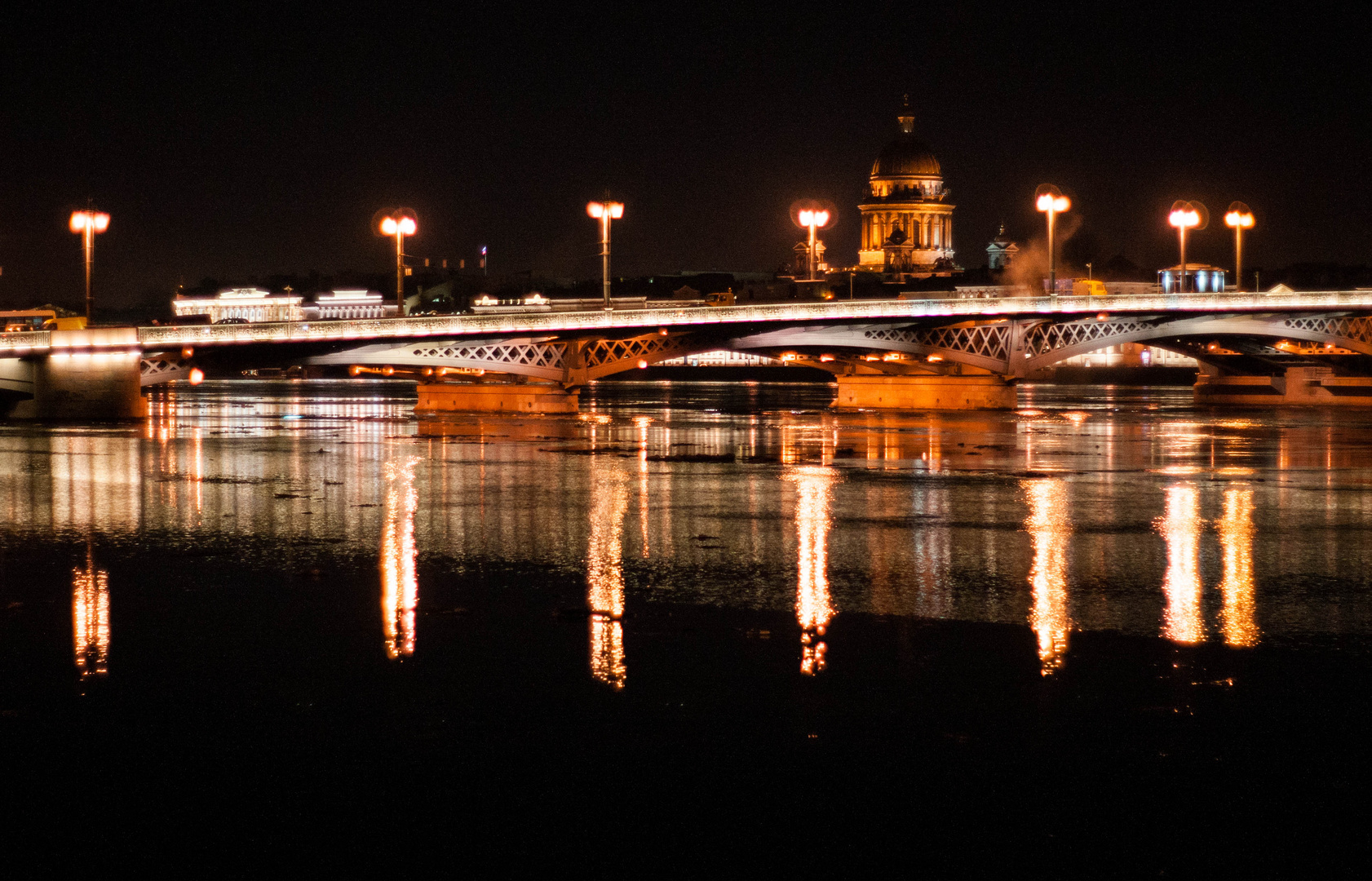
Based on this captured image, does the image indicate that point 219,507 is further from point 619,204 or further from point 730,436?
point 619,204

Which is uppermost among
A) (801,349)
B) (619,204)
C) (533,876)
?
(619,204)

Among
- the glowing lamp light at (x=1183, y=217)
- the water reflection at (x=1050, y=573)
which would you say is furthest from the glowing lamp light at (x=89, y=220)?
the glowing lamp light at (x=1183, y=217)

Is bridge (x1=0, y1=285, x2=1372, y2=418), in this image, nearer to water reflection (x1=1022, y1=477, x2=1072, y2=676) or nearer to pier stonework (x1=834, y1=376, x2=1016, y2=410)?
pier stonework (x1=834, y1=376, x2=1016, y2=410)

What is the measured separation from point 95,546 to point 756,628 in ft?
31.0

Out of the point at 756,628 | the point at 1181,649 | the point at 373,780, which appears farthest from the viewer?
the point at 756,628

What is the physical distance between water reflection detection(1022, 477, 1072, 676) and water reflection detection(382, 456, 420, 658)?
16.3 feet

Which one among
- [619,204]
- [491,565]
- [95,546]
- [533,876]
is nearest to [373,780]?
[533,876]

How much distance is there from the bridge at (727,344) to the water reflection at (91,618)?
52.0m

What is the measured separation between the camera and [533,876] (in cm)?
693

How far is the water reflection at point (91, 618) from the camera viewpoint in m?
11.2

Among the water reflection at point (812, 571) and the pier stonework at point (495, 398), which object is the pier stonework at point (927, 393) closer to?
the pier stonework at point (495, 398)

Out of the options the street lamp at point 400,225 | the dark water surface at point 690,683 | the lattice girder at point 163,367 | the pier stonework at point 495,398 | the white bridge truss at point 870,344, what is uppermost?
the street lamp at point 400,225

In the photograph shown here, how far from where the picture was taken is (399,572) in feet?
52.2

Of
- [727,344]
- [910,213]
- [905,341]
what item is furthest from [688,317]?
[910,213]
